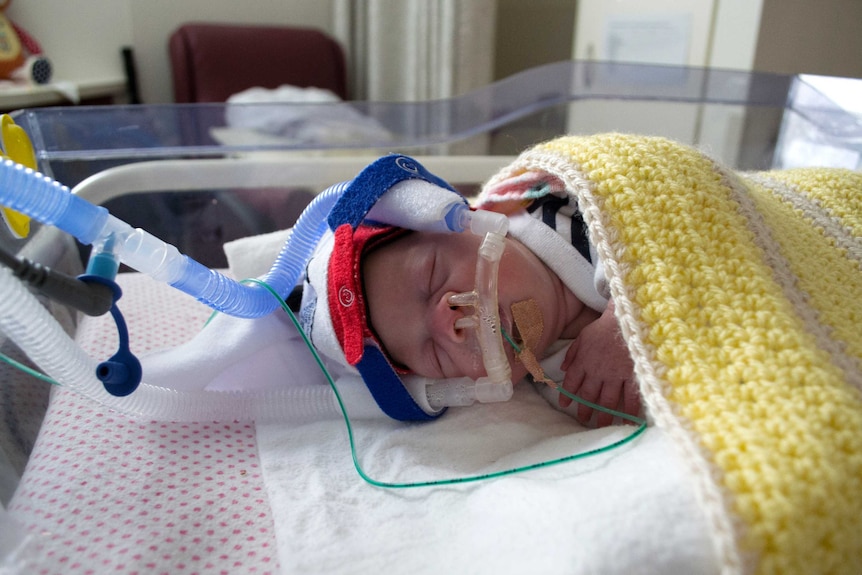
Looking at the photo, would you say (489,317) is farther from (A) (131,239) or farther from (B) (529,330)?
(A) (131,239)

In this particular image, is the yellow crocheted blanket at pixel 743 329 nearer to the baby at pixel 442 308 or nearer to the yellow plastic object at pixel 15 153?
the baby at pixel 442 308

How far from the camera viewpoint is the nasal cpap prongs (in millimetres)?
725

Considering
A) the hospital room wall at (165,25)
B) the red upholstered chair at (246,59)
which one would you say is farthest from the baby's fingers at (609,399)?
the red upholstered chair at (246,59)

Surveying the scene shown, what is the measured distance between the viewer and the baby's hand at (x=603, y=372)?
71cm

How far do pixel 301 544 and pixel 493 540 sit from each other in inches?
6.9

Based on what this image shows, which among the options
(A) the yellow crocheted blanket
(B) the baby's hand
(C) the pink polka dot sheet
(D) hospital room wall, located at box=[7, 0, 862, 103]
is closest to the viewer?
(A) the yellow crocheted blanket

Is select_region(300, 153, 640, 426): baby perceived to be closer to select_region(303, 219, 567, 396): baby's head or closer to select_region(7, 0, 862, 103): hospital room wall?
select_region(303, 219, 567, 396): baby's head

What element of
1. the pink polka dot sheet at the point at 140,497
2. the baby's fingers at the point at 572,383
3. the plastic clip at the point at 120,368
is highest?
the plastic clip at the point at 120,368

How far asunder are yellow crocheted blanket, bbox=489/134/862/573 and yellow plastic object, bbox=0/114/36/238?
2.13ft

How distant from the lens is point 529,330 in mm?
764

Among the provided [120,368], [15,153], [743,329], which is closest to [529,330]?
[743,329]

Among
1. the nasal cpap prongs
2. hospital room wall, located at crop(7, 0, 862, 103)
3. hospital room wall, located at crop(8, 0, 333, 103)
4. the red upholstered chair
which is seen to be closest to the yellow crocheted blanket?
the nasal cpap prongs

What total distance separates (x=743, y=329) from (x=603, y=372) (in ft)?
0.65

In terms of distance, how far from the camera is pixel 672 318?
566mm
